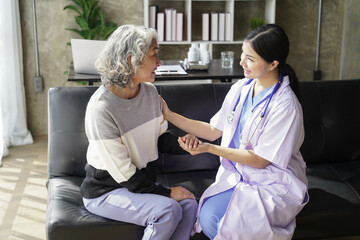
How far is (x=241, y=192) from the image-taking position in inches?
81.0

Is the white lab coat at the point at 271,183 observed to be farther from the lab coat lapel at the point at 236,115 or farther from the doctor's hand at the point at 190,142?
the doctor's hand at the point at 190,142

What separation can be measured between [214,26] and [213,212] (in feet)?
8.66

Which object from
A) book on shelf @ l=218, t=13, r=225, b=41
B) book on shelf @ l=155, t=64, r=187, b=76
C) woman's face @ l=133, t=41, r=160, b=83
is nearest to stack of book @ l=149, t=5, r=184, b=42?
book on shelf @ l=218, t=13, r=225, b=41

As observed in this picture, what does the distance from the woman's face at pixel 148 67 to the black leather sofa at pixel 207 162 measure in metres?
0.52

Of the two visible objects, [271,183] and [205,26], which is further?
[205,26]

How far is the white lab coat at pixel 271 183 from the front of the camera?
197cm

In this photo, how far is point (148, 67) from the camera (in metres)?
2.05

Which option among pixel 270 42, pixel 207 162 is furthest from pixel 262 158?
pixel 207 162

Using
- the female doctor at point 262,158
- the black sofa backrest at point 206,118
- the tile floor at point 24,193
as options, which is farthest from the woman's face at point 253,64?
the tile floor at point 24,193

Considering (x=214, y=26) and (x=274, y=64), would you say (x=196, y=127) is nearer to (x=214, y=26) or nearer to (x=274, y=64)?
(x=274, y=64)

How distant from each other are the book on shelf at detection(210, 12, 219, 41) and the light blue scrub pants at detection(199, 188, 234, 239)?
8.26 ft

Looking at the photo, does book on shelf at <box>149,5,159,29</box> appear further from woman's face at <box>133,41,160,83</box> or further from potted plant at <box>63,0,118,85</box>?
woman's face at <box>133,41,160,83</box>

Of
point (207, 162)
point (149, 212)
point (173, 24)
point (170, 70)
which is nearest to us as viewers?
point (149, 212)

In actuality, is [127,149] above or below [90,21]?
below
